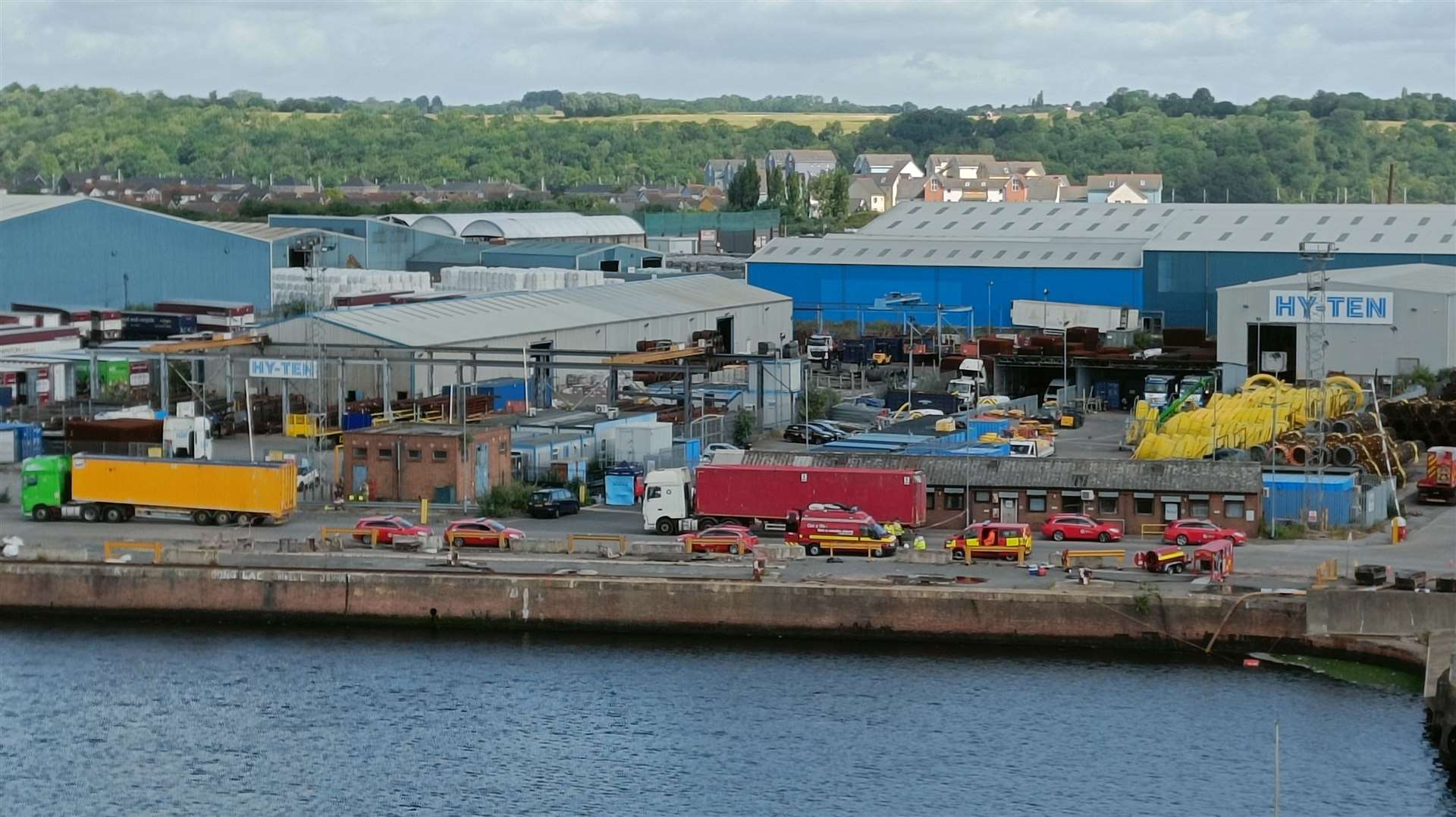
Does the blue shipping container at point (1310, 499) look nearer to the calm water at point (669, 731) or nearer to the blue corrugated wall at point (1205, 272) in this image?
the calm water at point (669, 731)

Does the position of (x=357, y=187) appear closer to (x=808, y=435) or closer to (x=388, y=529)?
(x=808, y=435)

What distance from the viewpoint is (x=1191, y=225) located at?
182 feet

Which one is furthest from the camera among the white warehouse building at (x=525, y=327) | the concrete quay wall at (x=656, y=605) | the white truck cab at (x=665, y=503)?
the white warehouse building at (x=525, y=327)

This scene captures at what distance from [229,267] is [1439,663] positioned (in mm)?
37649

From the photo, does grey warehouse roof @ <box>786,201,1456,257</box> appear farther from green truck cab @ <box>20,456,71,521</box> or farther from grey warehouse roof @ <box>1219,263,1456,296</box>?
green truck cab @ <box>20,456,71,521</box>

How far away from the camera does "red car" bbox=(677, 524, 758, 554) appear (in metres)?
28.0

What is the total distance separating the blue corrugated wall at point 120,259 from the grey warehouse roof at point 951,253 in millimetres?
13867

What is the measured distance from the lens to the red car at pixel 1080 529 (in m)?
28.8

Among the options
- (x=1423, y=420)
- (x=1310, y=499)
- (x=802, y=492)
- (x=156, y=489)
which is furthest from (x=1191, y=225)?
(x=156, y=489)

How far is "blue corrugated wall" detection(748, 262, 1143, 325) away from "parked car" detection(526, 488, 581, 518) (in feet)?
81.3

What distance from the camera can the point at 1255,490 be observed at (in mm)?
28984

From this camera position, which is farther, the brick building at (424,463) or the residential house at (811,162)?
the residential house at (811,162)

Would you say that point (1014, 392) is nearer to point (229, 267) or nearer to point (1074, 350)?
point (1074, 350)

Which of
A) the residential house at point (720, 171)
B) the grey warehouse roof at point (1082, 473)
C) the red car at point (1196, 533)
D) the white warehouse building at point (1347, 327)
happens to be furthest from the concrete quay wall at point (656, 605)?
the residential house at point (720, 171)
